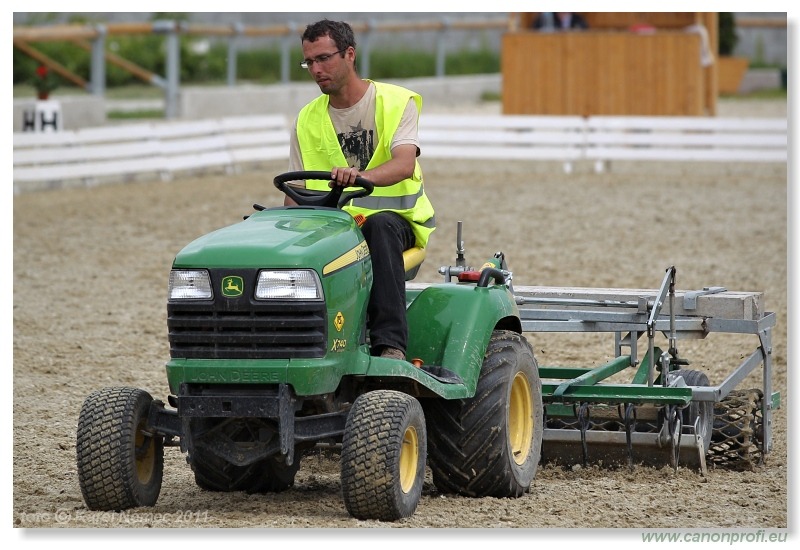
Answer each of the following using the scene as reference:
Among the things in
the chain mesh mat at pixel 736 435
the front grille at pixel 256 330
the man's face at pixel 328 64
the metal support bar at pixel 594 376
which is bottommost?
the chain mesh mat at pixel 736 435

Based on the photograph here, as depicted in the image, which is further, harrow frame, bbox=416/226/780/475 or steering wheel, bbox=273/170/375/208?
harrow frame, bbox=416/226/780/475

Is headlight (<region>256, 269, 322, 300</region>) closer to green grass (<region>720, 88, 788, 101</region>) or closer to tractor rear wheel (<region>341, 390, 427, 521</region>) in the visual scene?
tractor rear wheel (<region>341, 390, 427, 521</region>)

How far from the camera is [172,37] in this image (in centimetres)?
2219

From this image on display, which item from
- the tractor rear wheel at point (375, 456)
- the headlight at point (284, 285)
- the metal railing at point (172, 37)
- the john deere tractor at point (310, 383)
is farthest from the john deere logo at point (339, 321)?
the metal railing at point (172, 37)

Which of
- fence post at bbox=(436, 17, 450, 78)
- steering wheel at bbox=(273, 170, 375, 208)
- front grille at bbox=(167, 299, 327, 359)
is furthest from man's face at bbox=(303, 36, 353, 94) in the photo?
fence post at bbox=(436, 17, 450, 78)

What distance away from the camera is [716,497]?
5957 millimetres

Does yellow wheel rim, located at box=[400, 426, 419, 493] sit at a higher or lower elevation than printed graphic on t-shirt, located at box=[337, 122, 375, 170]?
lower

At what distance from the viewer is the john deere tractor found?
5.12 m

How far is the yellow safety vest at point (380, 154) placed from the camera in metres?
5.79

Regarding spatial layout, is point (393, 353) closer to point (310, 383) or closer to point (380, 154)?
point (310, 383)

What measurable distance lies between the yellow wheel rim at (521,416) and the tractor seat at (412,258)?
1.97 ft

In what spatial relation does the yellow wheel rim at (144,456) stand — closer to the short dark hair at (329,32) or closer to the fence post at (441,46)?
the short dark hair at (329,32)

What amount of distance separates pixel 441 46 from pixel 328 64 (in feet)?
83.5

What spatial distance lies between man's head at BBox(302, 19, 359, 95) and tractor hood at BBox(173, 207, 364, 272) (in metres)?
0.52
